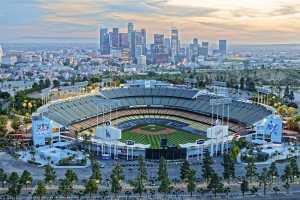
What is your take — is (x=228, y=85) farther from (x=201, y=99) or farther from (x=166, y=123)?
(x=166, y=123)

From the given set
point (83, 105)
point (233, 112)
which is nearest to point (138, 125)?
point (83, 105)

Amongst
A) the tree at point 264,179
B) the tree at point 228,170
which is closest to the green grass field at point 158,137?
the tree at point 228,170

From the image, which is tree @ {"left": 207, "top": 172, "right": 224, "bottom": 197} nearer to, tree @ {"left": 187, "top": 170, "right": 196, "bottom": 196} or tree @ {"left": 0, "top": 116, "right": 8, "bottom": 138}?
tree @ {"left": 187, "top": 170, "right": 196, "bottom": 196}

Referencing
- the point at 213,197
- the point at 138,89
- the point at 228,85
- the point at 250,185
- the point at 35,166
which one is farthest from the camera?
the point at 228,85

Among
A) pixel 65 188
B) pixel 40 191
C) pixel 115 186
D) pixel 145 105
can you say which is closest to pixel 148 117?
pixel 145 105

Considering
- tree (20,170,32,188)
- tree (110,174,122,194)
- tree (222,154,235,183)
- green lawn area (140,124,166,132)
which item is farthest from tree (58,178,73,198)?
green lawn area (140,124,166,132)

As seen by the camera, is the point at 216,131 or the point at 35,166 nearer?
the point at 35,166

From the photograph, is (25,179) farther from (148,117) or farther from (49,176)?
(148,117)

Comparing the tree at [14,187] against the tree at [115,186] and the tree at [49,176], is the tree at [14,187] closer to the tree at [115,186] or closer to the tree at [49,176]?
the tree at [49,176]
